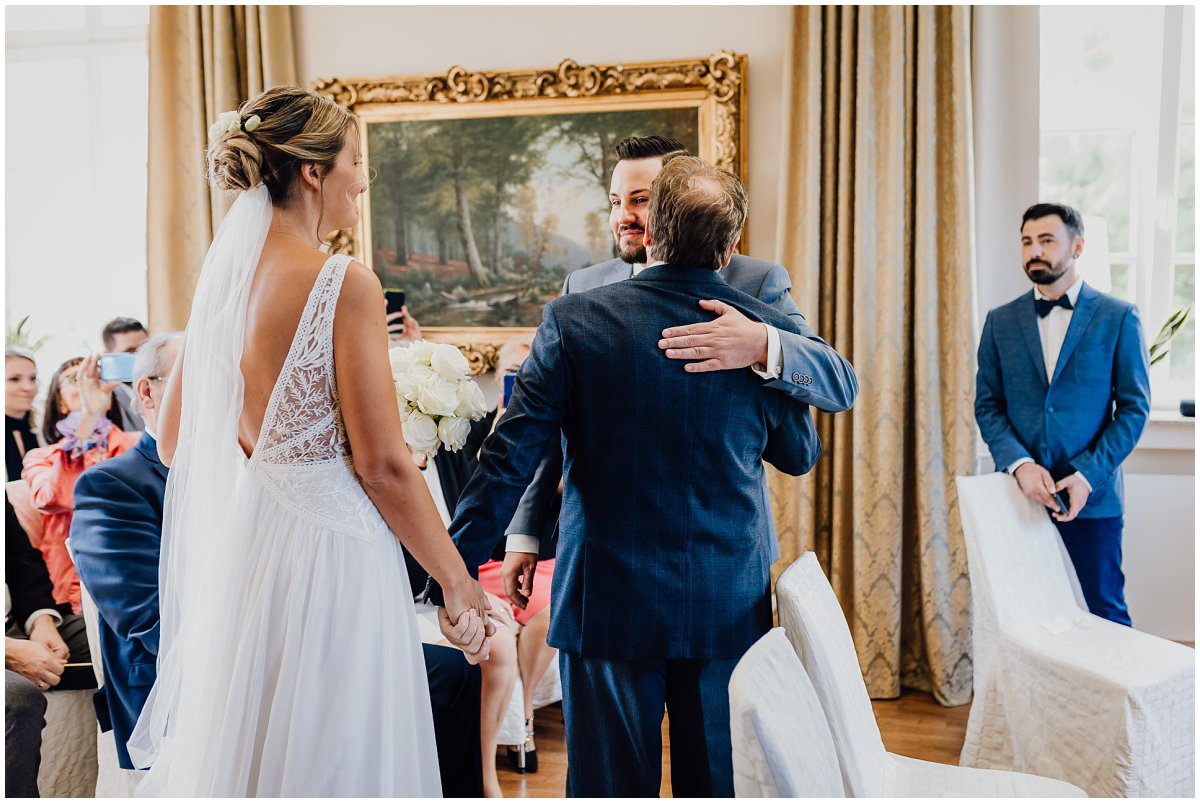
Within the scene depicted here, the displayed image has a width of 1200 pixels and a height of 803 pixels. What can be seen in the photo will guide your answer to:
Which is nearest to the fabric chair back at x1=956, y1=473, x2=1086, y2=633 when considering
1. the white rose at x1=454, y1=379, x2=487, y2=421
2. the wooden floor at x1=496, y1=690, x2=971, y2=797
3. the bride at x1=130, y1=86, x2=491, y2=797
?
the wooden floor at x1=496, y1=690, x2=971, y2=797

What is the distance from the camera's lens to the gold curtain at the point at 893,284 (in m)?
3.47

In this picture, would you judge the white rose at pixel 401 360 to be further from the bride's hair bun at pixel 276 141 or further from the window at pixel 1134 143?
the window at pixel 1134 143

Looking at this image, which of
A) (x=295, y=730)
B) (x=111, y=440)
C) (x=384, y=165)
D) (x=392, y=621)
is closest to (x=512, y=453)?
(x=392, y=621)

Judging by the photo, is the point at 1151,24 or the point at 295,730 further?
the point at 1151,24

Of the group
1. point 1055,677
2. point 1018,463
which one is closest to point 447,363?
point 1055,677

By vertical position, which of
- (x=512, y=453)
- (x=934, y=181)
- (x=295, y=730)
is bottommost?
(x=295, y=730)

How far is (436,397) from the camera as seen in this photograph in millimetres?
1812

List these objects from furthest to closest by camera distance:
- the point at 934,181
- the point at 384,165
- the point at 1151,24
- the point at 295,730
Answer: the point at 384,165, the point at 1151,24, the point at 934,181, the point at 295,730

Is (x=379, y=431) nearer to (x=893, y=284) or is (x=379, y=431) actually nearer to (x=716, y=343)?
(x=716, y=343)

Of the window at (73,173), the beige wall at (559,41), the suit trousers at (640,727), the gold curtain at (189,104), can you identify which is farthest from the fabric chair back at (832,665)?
the window at (73,173)

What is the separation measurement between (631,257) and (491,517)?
0.72 m

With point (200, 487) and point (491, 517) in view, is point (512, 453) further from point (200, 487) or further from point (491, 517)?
point (200, 487)

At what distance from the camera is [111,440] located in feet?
9.49

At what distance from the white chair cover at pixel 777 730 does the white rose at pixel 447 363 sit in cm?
85
